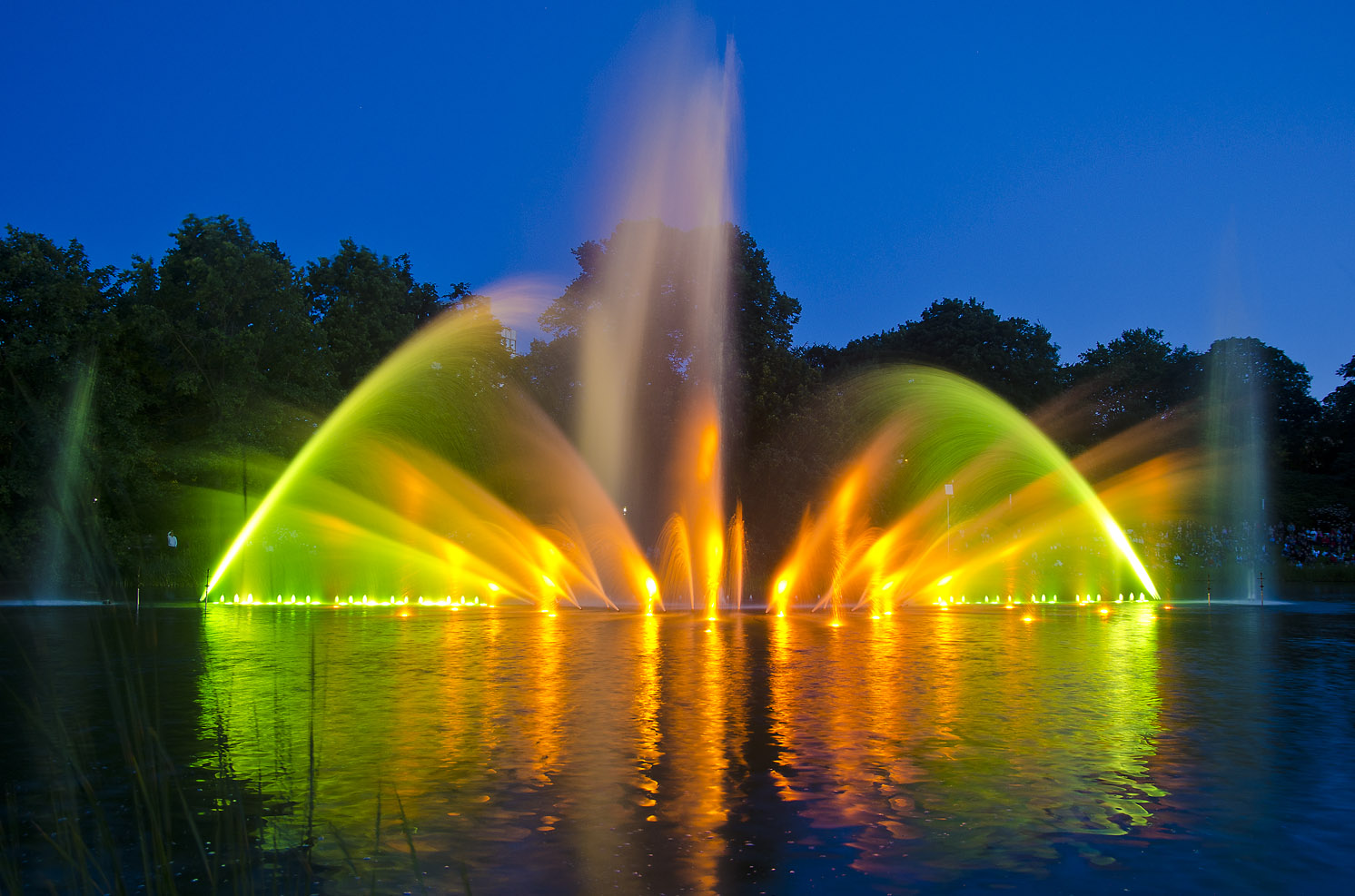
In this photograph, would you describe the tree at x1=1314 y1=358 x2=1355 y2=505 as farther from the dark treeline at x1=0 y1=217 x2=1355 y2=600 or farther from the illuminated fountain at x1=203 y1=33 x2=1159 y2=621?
the dark treeline at x1=0 y1=217 x2=1355 y2=600

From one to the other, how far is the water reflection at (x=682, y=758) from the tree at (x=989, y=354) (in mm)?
56293

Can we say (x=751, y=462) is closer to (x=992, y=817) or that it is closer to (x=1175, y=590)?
(x=1175, y=590)

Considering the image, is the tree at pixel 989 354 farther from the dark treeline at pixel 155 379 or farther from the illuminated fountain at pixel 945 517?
the dark treeline at pixel 155 379

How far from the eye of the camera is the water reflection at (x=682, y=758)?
6.96m

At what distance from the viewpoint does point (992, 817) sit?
788 centimetres

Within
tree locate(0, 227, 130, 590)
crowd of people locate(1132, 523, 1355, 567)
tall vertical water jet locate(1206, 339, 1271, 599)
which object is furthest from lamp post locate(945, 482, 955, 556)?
tree locate(0, 227, 130, 590)

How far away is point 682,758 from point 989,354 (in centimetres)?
6828

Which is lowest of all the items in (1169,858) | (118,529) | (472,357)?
(1169,858)

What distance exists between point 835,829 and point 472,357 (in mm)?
45862

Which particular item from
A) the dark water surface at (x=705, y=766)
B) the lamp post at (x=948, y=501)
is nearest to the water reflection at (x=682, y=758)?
the dark water surface at (x=705, y=766)

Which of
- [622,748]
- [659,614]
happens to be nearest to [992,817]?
[622,748]

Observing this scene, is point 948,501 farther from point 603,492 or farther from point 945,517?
point 603,492

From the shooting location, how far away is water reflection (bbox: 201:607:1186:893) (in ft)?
22.8

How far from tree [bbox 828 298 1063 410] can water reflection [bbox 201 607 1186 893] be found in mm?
56293
